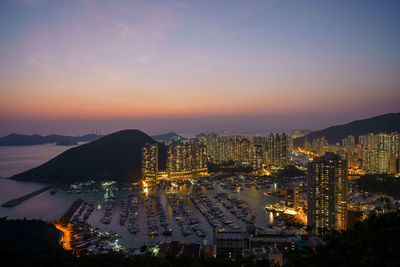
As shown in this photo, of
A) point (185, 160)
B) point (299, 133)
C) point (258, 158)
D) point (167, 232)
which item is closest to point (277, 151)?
point (258, 158)

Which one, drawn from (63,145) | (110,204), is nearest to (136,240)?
(110,204)

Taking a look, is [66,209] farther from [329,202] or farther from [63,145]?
[63,145]

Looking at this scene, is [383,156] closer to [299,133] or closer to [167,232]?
[167,232]

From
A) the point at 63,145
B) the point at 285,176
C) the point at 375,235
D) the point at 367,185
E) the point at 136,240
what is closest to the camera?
the point at 375,235

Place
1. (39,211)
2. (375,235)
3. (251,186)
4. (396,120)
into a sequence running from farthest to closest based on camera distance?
(396,120), (251,186), (39,211), (375,235)

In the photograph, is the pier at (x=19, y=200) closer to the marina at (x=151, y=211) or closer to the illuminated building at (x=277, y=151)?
the marina at (x=151, y=211)

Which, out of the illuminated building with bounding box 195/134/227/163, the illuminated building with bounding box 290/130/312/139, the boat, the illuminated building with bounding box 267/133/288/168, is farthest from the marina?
the illuminated building with bounding box 290/130/312/139

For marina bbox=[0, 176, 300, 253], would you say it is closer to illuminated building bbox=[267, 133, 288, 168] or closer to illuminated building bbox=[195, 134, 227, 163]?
illuminated building bbox=[267, 133, 288, 168]

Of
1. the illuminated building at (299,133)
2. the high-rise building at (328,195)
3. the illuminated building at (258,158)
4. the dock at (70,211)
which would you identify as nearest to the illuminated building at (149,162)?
the dock at (70,211)
